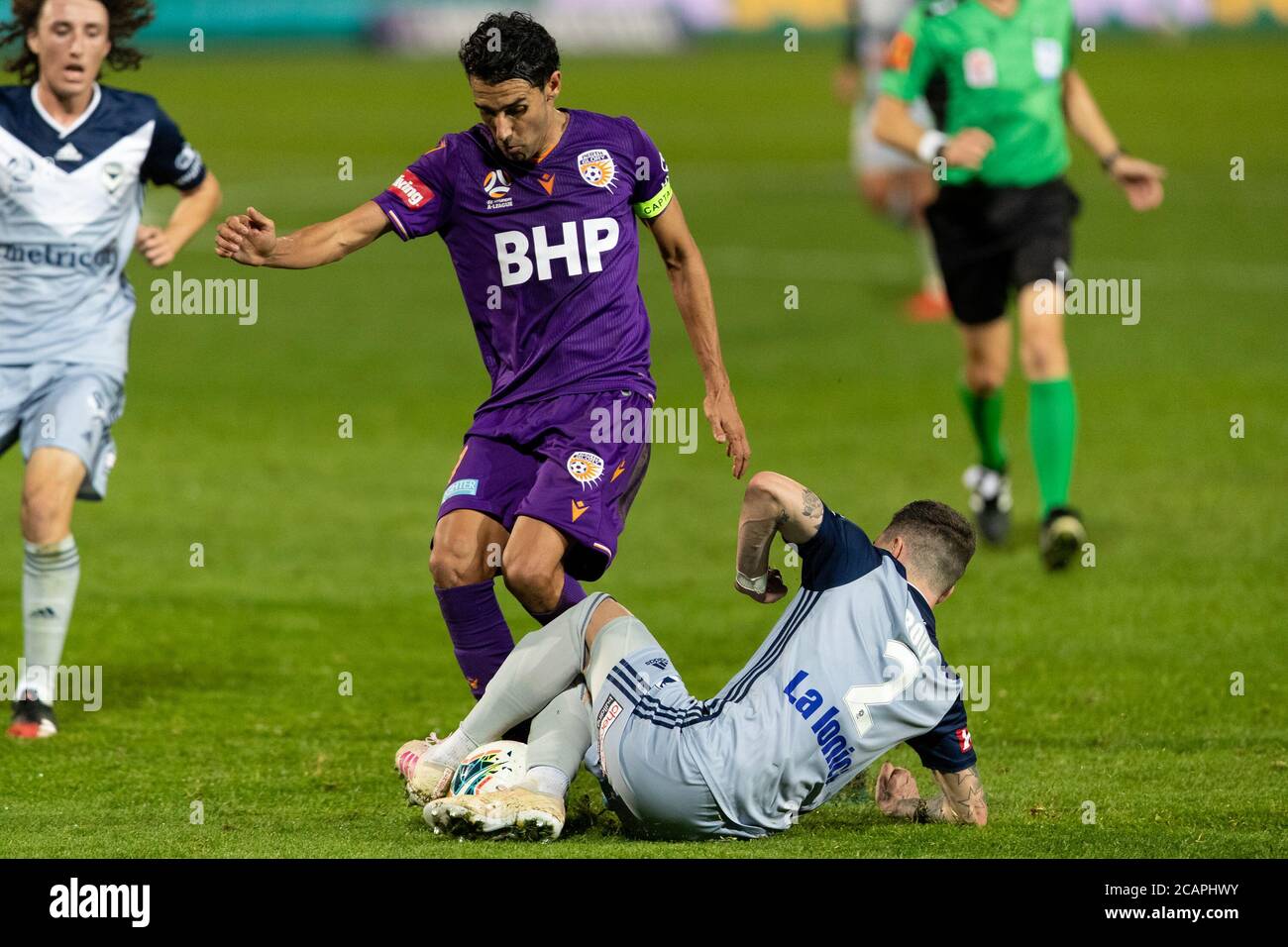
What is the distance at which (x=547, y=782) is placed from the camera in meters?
6.12

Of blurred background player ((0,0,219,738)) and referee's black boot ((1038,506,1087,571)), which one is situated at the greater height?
blurred background player ((0,0,219,738))

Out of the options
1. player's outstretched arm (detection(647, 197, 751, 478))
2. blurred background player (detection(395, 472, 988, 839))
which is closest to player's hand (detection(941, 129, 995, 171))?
player's outstretched arm (detection(647, 197, 751, 478))

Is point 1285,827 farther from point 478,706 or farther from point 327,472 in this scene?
point 327,472

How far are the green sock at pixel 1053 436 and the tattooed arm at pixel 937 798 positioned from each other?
13.4 ft

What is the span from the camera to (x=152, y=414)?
14039 millimetres

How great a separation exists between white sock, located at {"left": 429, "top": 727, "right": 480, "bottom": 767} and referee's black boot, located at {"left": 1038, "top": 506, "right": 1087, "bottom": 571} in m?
4.32

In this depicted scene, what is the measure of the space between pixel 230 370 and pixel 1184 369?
696 centimetres

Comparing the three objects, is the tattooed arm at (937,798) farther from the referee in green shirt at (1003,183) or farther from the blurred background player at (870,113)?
the blurred background player at (870,113)

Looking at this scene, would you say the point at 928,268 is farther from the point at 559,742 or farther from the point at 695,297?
the point at 559,742

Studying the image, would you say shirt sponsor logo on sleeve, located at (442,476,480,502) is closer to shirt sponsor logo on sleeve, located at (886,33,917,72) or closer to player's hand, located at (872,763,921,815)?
player's hand, located at (872,763,921,815)

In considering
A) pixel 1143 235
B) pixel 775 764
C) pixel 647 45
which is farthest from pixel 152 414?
pixel 647 45

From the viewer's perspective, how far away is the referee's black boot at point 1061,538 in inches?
394
